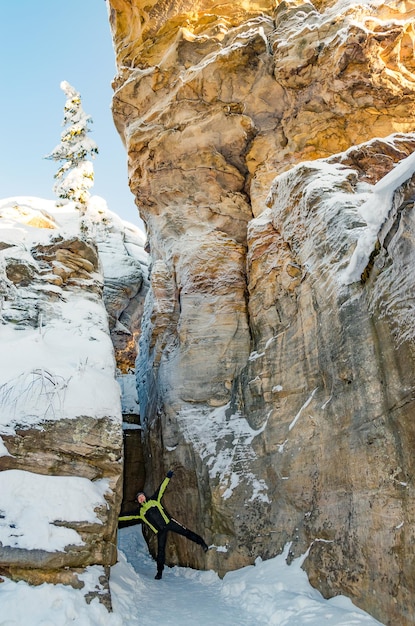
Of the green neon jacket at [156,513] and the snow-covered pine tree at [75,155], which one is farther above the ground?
the snow-covered pine tree at [75,155]

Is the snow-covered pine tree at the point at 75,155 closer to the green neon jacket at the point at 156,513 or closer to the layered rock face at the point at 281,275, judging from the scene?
the layered rock face at the point at 281,275

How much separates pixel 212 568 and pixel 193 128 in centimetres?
1586

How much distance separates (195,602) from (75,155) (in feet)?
93.9

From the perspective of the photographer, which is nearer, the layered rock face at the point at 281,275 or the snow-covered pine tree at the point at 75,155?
the layered rock face at the point at 281,275

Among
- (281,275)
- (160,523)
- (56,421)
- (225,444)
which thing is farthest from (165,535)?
(281,275)

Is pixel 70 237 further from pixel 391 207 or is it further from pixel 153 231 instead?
pixel 391 207

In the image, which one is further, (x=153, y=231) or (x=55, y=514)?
(x=153, y=231)

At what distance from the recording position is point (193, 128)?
1784cm

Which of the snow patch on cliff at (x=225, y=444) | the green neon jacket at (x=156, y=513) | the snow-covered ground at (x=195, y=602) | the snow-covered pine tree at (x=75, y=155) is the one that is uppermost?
the snow-covered pine tree at (x=75, y=155)

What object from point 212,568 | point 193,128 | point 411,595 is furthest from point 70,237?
point 411,595

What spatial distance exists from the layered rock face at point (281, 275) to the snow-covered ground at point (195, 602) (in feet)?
1.26

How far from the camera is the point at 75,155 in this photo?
2964 centimetres

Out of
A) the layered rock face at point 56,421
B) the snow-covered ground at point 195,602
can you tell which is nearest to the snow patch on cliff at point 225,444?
the snow-covered ground at point 195,602

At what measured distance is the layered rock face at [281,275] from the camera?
695 cm
